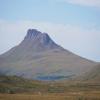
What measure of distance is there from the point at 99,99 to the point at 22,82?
80794mm

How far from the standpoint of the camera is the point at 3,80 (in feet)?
526

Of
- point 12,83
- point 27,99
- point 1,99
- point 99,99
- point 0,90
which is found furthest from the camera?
point 12,83

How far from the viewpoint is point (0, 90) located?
12338 cm

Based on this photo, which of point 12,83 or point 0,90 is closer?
point 0,90

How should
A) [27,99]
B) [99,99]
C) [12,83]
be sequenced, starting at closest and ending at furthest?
[27,99]
[99,99]
[12,83]

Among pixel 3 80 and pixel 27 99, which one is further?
pixel 3 80

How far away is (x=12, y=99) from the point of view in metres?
81.1

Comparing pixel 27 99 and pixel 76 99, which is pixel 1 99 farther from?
pixel 76 99

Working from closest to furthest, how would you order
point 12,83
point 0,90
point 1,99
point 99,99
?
point 1,99, point 99,99, point 0,90, point 12,83

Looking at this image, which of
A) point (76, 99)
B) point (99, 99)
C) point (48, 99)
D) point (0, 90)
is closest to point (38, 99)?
point (48, 99)

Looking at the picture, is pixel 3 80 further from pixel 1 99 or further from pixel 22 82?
pixel 1 99

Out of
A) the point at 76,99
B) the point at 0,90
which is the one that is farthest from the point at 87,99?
the point at 0,90

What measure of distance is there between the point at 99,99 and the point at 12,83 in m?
74.0

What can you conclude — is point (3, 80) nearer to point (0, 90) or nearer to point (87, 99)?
point (0, 90)
